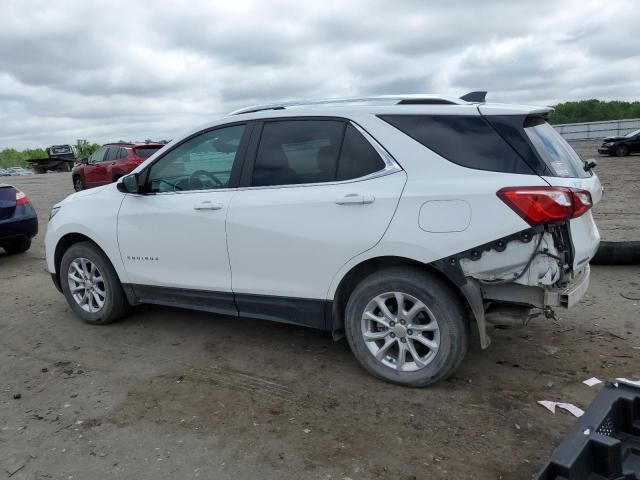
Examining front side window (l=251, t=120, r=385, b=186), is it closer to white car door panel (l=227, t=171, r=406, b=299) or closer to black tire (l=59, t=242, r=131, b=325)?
white car door panel (l=227, t=171, r=406, b=299)

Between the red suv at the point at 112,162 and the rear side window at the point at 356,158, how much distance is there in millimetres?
14117

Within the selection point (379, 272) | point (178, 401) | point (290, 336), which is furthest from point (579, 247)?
point (178, 401)

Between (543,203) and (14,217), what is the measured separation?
7426 mm

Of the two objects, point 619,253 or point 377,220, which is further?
point 619,253

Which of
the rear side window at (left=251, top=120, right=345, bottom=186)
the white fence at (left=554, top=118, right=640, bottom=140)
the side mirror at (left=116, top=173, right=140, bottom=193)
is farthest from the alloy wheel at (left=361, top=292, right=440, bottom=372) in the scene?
the white fence at (left=554, top=118, right=640, bottom=140)

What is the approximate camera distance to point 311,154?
3887 millimetres

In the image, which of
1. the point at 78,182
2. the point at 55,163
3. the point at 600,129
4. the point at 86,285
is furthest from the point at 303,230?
the point at 55,163

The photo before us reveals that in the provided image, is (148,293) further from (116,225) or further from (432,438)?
(432,438)

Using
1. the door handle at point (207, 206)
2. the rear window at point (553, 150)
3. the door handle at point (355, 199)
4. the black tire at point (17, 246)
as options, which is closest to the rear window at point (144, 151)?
the black tire at point (17, 246)

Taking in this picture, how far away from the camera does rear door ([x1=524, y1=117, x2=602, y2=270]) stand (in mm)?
3254

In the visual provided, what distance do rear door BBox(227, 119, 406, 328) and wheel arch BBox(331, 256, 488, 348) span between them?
102 mm

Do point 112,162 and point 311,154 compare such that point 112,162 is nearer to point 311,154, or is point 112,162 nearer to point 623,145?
point 311,154

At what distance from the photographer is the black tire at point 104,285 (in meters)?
4.90

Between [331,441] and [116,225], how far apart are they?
275cm
